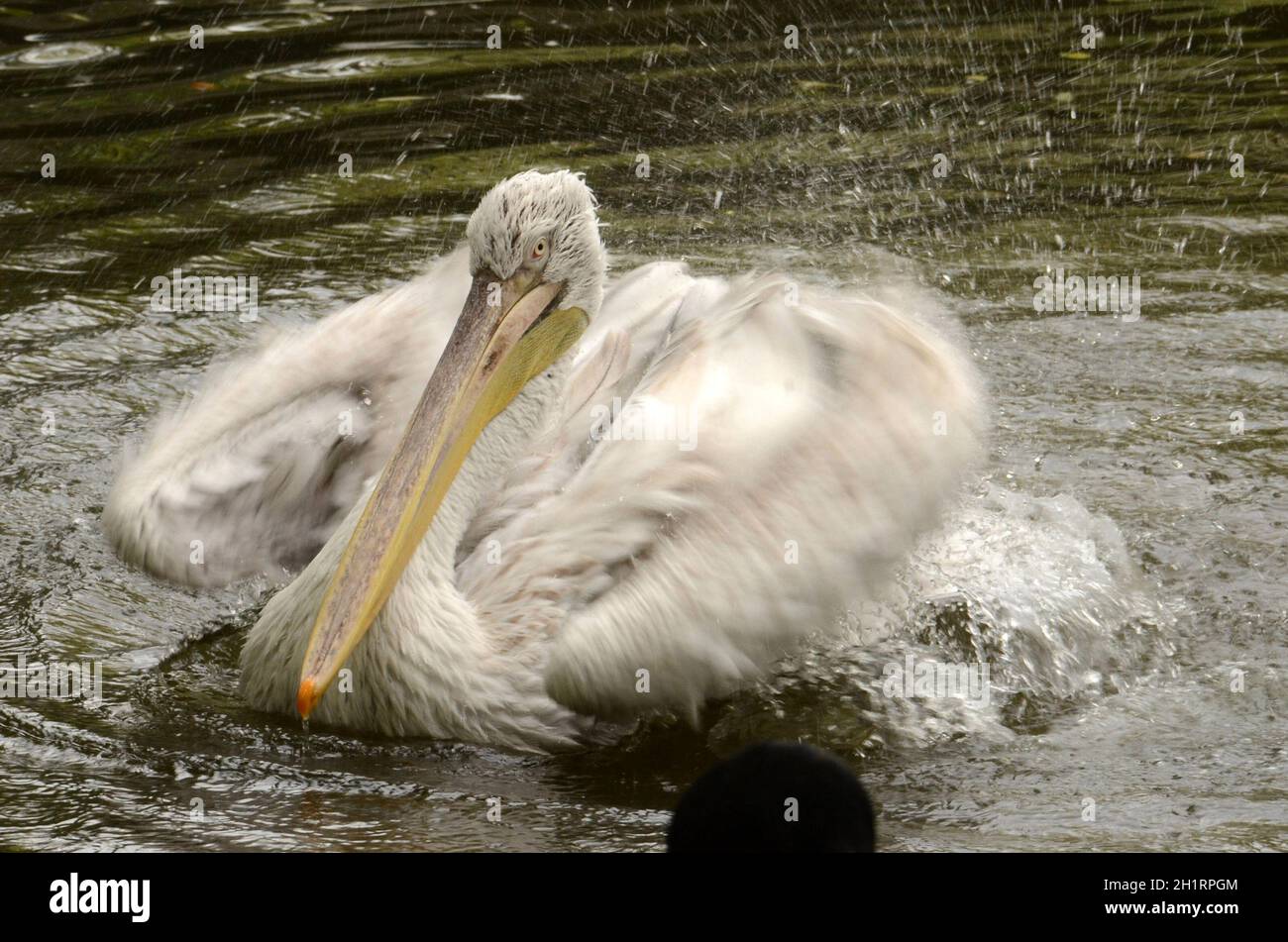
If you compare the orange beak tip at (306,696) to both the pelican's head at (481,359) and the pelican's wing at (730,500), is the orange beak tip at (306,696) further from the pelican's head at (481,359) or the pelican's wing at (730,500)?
the pelican's wing at (730,500)

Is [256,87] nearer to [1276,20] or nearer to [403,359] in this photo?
[403,359]

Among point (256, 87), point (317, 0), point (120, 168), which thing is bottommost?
point (120, 168)

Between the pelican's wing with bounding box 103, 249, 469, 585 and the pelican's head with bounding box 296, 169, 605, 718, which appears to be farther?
the pelican's wing with bounding box 103, 249, 469, 585

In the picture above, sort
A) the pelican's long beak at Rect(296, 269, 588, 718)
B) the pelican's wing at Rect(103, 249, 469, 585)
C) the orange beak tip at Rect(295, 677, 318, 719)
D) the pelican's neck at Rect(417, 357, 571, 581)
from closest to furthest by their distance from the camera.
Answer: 1. the orange beak tip at Rect(295, 677, 318, 719)
2. the pelican's long beak at Rect(296, 269, 588, 718)
3. the pelican's neck at Rect(417, 357, 571, 581)
4. the pelican's wing at Rect(103, 249, 469, 585)

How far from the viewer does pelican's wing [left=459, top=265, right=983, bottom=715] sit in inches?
133

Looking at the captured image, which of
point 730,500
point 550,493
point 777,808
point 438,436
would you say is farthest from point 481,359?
point 777,808

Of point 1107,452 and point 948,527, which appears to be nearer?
point 948,527

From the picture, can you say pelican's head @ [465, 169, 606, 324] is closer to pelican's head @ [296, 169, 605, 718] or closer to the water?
pelican's head @ [296, 169, 605, 718]

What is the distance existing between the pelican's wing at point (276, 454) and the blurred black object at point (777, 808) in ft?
9.10

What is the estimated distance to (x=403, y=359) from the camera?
4.10 m

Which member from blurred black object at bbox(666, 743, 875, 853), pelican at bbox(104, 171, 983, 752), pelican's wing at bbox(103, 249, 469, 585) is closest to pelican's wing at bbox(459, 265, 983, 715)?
pelican at bbox(104, 171, 983, 752)
